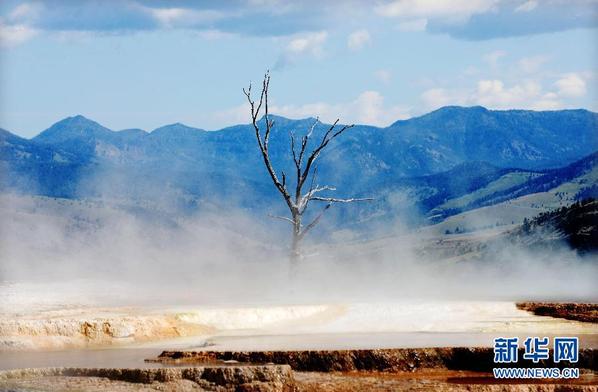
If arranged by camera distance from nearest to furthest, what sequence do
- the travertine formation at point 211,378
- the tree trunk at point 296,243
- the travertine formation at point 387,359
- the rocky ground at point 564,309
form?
the travertine formation at point 211,378, the travertine formation at point 387,359, the rocky ground at point 564,309, the tree trunk at point 296,243

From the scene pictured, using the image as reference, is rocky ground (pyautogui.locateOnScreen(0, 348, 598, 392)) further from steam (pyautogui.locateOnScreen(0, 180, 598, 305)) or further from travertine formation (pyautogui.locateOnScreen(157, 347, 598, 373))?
steam (pyautogui.locateOnScreen(0, 180, 598, 305))

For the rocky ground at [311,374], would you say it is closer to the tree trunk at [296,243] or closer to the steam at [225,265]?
the steam at [225,265]

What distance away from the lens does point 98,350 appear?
2478 cm

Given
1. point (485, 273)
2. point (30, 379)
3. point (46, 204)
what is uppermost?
point (46, 204)

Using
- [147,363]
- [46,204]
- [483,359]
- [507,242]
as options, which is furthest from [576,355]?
[46,204]

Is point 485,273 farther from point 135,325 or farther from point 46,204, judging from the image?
point 46,204

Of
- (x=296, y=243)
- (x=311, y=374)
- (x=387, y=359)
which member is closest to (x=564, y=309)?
(x=296, y=243)

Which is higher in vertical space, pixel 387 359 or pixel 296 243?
pixel 296 243

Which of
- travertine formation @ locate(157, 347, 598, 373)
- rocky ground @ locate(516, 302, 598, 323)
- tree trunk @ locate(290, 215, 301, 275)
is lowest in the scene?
travertine formation @ locate(157, 347, 598, 373)

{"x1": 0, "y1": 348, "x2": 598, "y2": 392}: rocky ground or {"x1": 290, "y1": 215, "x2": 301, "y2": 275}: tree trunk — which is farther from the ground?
{"x1": 290, "y1": 215, "x2": 301, "y2": 275}: tree trunk

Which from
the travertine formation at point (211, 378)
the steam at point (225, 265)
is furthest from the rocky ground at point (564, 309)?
the travertine formation at point (211, 378)

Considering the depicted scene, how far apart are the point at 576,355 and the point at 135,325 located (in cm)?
1180

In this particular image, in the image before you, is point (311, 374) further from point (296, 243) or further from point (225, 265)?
point (225, 265)

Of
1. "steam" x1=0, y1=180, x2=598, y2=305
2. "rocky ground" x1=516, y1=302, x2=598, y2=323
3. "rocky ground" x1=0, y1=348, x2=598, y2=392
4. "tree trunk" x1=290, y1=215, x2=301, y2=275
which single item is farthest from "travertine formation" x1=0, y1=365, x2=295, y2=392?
"tree trunk" x1=290, y1=215, x2=301, y2=275
